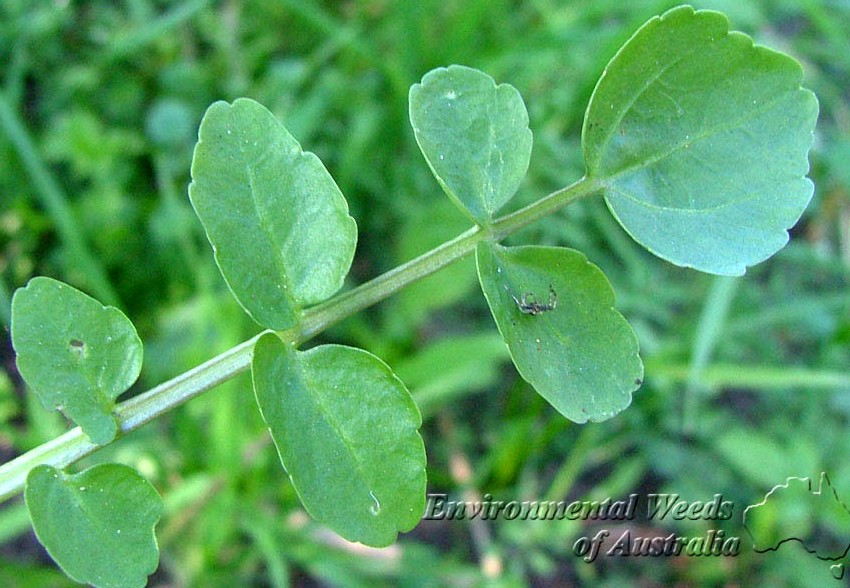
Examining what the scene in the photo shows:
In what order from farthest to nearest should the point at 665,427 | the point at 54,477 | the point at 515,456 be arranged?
the point at 665,427
the point at 515,456
the point at 54,477

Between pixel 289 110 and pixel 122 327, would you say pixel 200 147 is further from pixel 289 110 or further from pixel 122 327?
pixel 289 110

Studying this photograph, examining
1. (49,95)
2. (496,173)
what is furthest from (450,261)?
(49,95)

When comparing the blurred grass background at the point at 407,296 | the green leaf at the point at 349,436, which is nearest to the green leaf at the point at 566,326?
the green leaf at the point at 349,436

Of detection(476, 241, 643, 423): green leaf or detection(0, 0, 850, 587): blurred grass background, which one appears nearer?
detection(476, 241, 643, 423): green leaf

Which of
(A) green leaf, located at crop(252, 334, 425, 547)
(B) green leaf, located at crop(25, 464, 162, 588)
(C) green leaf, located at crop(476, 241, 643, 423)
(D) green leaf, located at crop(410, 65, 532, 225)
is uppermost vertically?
(D) green leaf, located at crop(410, 65, 532, 225)

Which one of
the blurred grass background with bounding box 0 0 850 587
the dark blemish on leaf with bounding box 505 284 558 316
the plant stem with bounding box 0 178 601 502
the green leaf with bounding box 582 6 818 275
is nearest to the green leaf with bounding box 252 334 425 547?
the plant stem with bounding box 0 178 601 502

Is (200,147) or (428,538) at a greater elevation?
(200,147)

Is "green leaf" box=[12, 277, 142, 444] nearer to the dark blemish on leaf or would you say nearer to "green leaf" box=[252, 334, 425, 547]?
"green leaf" box=[252, 334, 425, 547]
